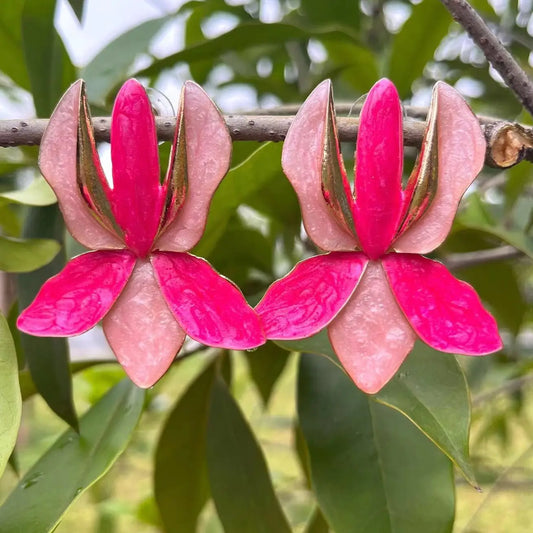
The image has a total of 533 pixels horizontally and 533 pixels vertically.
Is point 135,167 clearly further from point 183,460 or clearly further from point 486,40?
point 183,460

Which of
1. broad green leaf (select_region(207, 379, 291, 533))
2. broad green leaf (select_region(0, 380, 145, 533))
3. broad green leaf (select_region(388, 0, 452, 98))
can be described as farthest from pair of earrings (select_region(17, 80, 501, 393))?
broad green leaf (select_region(388, 0, 452, 98))

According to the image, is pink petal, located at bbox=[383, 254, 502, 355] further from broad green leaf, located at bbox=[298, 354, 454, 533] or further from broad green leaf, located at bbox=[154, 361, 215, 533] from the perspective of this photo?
broad green leaf, located at bbox=[154, 361, 215, 533]

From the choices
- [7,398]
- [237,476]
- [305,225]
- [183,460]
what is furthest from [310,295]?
[183,460]

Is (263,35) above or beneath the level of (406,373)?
above

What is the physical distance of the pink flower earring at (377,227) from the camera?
28 centimetres

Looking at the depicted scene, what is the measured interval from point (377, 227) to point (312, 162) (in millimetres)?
41

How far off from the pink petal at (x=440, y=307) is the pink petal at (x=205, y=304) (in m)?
0.07

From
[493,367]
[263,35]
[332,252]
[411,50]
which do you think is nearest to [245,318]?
[332,252]

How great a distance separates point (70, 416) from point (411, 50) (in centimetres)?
49

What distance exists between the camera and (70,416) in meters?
0.42

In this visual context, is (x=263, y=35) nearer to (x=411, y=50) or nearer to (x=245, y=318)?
(x=411, y=50)

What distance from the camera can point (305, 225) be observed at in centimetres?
30

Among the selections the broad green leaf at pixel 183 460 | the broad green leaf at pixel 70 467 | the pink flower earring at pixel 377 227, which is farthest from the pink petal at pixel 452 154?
the broad green leaf at pixel 183 460

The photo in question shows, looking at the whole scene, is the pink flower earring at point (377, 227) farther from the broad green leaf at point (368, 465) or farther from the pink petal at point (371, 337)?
the broad green leaf at point (368, 465)
